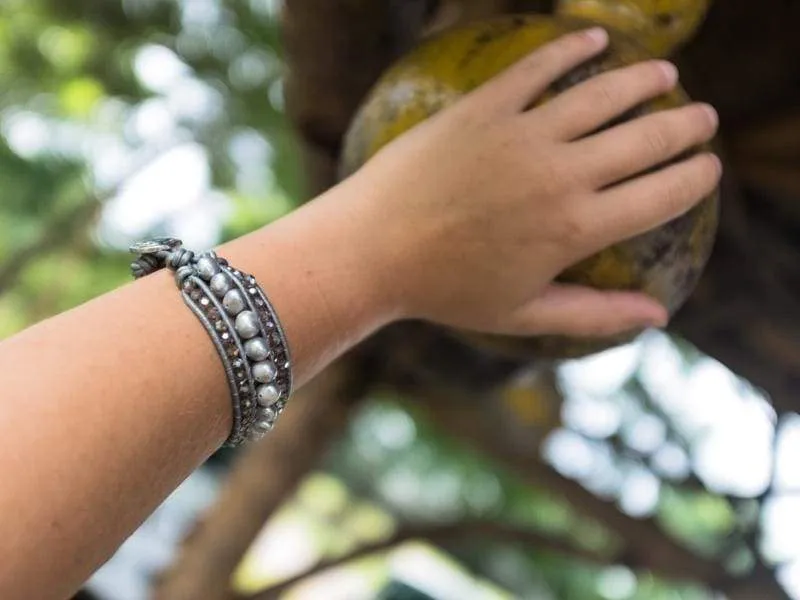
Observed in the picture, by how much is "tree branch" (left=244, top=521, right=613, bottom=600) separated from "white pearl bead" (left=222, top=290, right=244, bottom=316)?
2.68 feet

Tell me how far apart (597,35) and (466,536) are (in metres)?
0.86

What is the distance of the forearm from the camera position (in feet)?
1.32

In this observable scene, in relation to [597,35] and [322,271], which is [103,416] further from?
[597,35]

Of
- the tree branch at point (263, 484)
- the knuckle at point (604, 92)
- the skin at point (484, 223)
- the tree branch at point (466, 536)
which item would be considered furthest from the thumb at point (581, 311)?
the tree branch at point (466, 536)

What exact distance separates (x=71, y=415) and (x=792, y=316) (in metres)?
0.73

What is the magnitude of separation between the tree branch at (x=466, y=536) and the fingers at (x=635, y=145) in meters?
0.78

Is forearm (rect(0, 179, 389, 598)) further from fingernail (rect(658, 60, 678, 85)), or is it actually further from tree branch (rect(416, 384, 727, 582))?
tree branch (rect(416, 384, 727, 582))

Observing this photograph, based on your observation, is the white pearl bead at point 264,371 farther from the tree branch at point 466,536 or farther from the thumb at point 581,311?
the tree branch at point 466,536


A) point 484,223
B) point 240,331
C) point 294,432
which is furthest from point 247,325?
point 294,432

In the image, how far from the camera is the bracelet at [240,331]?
47 cm

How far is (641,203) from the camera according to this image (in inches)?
22.5

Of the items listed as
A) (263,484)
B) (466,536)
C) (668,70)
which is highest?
(668,70)

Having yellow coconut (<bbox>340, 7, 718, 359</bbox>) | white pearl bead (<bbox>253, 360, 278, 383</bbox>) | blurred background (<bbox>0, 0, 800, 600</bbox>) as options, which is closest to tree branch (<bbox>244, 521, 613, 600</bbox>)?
blurred background (<bbox>0, 0, 800, 600</bbox>)

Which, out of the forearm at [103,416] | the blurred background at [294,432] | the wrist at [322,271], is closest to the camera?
the forearm at [103,416]
